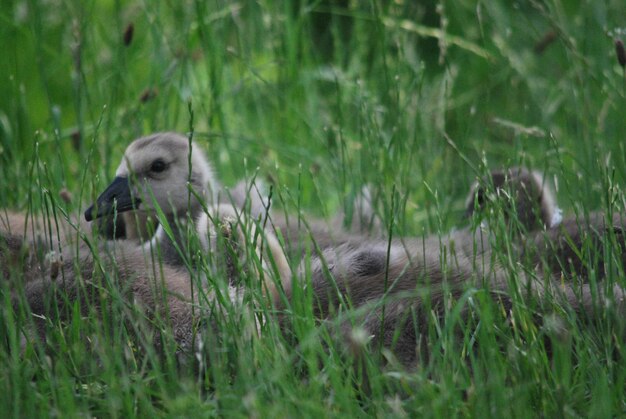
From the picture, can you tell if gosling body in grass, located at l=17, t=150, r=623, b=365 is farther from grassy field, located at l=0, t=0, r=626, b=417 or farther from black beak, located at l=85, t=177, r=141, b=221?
black beak, located at l=85, t=177, r=141, b=221

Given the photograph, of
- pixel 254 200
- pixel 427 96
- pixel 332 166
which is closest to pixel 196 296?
pixel 254 200

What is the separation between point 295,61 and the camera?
206 inches

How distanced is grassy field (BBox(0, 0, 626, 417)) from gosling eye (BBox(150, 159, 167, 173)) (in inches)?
9.5

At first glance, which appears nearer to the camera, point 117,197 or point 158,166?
point 117,197

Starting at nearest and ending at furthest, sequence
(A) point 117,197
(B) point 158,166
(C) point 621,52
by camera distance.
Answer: (C) point 621,52 < (A) point 117,197 < (B) point 158,166

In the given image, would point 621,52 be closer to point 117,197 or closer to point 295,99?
point 117,197

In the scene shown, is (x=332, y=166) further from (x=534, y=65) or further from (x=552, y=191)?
(x=534, y=65)

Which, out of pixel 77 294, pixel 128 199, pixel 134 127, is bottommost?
pixel 77 294

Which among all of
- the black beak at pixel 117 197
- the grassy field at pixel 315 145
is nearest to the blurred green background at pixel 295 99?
the grassy field at pixel 315 145

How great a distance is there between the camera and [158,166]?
4062mm

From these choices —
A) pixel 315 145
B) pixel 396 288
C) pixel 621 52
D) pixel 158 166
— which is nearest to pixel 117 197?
pixel 158 166

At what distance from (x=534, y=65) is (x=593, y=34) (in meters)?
0.63

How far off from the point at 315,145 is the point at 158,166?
138cm

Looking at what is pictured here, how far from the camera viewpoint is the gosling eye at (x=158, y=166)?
4.05m
